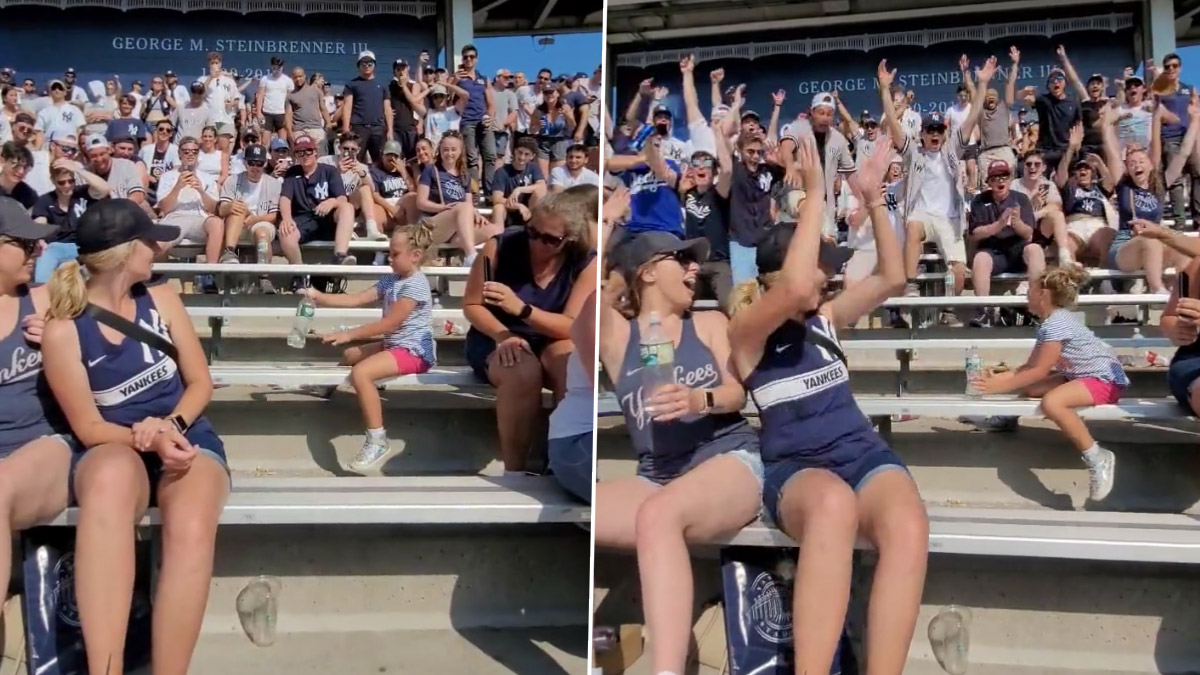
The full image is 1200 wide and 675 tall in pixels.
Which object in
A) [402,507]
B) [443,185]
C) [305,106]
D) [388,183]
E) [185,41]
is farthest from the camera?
[388,183]

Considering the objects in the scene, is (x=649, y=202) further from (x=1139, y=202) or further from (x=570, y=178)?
(x=1139, y=202)

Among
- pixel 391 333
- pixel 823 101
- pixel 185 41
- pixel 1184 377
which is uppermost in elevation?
pixel 185 41

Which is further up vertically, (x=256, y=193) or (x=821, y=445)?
(x=256, y=193)

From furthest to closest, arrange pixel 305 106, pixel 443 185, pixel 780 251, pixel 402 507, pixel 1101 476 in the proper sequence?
pixel 443 185 < pixel 305 106 < pixel 1101 476 < pixel 402 507 < pixel 780 251

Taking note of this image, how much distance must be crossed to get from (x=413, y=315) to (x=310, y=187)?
80 cm

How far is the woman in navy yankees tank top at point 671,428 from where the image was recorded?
49.7 inches

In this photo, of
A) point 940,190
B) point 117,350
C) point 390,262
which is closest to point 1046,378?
point 940,190

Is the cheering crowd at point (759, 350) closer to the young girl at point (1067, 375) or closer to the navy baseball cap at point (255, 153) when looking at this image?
the young girl at point (1067, 375)

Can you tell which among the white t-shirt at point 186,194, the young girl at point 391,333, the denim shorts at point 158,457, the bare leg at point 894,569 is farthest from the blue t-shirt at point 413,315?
the bare leg at point 894,569

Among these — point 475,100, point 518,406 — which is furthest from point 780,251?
point 475,100

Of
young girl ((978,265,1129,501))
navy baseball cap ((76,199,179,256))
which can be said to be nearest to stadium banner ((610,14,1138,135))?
young girl ((978,265,1129,501))

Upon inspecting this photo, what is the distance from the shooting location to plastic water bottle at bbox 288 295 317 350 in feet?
7.04

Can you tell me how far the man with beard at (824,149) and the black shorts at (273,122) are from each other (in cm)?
136

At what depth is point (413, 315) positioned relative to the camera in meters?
2.13
